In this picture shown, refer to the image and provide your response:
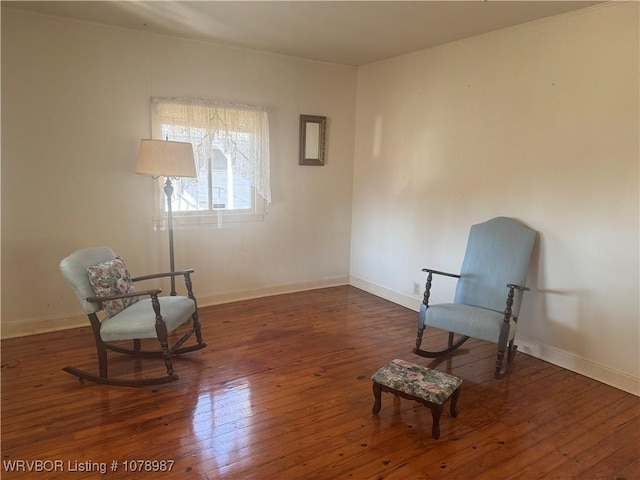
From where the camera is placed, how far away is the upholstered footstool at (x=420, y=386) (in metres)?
2.30

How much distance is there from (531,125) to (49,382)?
3930 millimetres

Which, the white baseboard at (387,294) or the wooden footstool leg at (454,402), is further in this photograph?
the white baseboard at (387,294)

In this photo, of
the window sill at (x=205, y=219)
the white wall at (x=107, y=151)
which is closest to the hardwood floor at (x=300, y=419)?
the white wall at (x=107, y=151)

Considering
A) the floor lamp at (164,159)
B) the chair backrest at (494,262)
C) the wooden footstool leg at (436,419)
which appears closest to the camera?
the wooden footstool leg at (436,419)

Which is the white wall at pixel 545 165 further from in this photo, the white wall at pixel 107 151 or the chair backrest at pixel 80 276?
the chair backrest at pixel 80 276

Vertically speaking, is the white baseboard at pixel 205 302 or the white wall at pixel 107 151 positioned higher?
the white wall at pixel 107 151

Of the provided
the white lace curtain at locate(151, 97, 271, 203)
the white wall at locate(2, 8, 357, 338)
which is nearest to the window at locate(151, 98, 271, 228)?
the white lace curtain at locate(151, 97, 271, 203)

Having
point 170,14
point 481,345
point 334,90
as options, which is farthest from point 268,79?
point 481,345

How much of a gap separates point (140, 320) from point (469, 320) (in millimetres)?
2256

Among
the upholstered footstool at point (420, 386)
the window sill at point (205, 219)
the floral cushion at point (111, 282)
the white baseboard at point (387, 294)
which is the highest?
the window sill at point (205, 219)

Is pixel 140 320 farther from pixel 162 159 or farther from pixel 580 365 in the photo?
pixel 580 365

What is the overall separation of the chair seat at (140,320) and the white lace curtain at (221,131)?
1.41 metres

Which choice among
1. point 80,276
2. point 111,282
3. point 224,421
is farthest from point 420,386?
point 80,276

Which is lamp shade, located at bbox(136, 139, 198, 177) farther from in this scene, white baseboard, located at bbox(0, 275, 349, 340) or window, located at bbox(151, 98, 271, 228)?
white baseboard, located at bbox(0, 275, 349, 340)
